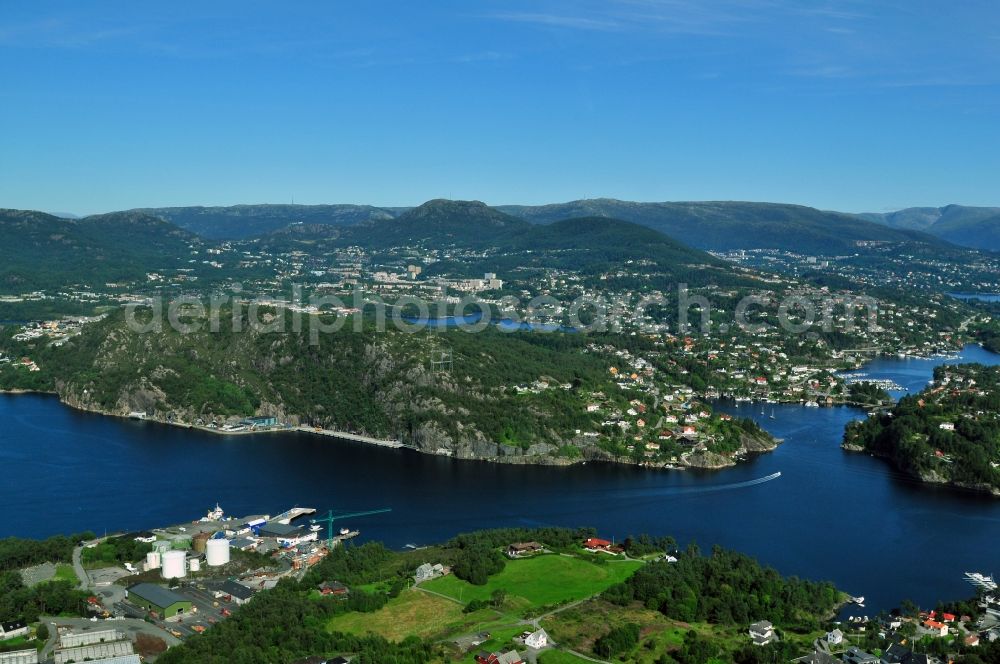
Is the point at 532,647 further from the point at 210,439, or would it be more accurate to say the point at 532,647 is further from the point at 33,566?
the point at 210,439

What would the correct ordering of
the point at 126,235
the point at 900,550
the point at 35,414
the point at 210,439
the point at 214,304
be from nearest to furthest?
1. the point at 900,550
2. the point at 210,439
3. the point at 35,414
4. the point at 214,304
5. the point at 126,235

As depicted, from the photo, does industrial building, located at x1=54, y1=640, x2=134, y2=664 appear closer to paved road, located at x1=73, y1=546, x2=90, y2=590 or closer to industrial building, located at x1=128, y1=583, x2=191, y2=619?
industrial building, located at x1=128, y1=583, x2=191, y2=619

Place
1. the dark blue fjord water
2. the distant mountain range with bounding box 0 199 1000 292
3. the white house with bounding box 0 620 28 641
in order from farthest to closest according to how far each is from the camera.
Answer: the distant mountain range with bounding box 0 199 1000 292 → the dark blue fjord water → the white house with bounding box 0 620 28 641

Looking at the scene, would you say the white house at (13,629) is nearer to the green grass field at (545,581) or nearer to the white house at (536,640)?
the green grass field at (545,581)

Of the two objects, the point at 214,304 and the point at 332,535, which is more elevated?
the point at 214,304

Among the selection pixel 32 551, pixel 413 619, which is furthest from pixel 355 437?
pixel 413 619

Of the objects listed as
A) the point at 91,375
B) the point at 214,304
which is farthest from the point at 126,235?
the point at 91,375

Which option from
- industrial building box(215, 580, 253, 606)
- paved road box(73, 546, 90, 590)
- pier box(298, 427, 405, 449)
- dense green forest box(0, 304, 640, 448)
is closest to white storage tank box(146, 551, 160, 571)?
paved road box(73, 546, 90, 590)
